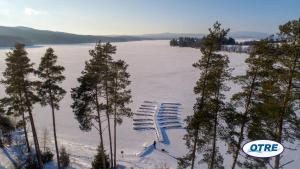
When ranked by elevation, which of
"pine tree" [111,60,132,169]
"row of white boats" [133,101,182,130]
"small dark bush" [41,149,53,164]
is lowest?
"row of white boats" [133,101,182,130]

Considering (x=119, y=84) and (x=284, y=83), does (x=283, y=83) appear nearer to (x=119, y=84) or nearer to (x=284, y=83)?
(x=284, y=83)

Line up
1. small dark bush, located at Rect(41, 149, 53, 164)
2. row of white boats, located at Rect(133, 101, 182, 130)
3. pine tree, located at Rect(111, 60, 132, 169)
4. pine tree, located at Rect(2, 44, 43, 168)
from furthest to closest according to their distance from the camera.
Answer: row of white boats, located at Rect(133, 101, 182, 130) → small dark bush, located at Rect(41, 149, 53, 164) → pine tree, located at Rect(111, 60, 132, 169) → pine tree, located at Rect(2, 44, 43, 168)

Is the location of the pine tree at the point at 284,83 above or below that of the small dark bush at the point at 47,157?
above

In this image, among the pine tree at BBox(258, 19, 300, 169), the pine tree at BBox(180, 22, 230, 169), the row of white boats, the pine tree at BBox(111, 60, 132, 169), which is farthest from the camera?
the row of white boats

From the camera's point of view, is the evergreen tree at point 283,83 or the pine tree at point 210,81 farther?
the pine tree at point 210,81

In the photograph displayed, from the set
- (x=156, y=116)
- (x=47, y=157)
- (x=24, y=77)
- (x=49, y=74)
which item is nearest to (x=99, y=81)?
(x=49, y=74)

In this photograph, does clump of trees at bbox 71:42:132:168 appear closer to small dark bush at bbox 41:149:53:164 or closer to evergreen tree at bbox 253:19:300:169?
small dark bush at bbox 41:149:53:164

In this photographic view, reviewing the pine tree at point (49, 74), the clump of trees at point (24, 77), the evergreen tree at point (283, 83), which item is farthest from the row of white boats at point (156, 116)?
the evergreen tree at point (283, 83)

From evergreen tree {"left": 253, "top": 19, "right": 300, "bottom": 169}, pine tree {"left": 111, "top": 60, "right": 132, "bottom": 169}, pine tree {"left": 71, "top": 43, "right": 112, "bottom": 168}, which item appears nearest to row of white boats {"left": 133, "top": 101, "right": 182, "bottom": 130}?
pine tree {"left": 111, "top": 60, "right": 132, "bottom": 169}

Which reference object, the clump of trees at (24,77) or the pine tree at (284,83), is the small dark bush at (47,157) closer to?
the clump of trees at (24,77)

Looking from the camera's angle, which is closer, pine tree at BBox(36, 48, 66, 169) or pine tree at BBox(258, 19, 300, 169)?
pine tree at BBox(258, 19, 300, 169)

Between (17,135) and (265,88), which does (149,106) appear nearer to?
(17,135)

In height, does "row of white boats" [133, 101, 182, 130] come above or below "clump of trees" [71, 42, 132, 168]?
below
